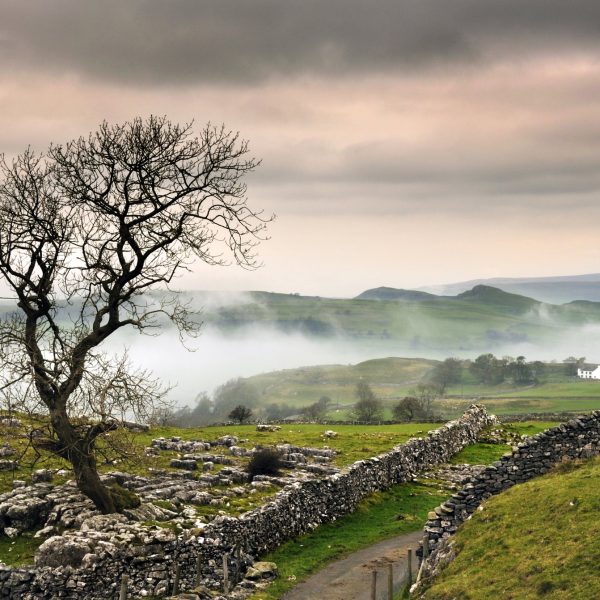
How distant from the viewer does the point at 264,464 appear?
4366cm

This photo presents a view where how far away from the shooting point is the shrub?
43562mm

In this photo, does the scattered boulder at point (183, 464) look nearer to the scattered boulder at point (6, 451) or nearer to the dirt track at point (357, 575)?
the scattered boulder at point (6, 451)

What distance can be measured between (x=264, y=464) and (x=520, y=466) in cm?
1868

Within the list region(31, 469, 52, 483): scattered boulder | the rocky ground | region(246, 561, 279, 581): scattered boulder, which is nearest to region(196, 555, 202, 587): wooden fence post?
the rocky ground

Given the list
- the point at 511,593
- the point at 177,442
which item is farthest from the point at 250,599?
the point at 177,442

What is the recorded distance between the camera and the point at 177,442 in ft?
170

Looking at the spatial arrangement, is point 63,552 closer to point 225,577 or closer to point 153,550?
point 153,550

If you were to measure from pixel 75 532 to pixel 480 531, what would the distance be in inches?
644

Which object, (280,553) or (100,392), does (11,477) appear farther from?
(280,553)

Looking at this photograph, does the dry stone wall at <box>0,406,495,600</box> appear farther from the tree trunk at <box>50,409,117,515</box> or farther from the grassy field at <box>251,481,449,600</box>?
the tree trunk at <box>50,409,117,515</box>

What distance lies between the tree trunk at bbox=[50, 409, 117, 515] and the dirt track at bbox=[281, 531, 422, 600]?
923cm

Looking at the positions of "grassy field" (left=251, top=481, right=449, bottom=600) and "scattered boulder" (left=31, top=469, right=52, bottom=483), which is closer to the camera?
"grassy field" (left=251, top=481, right=449, bottom=600)

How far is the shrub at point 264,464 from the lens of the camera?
1715 inches

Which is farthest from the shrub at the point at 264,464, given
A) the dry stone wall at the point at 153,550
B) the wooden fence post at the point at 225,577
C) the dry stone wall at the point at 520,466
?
the dry stone wall at the point at 520,466
